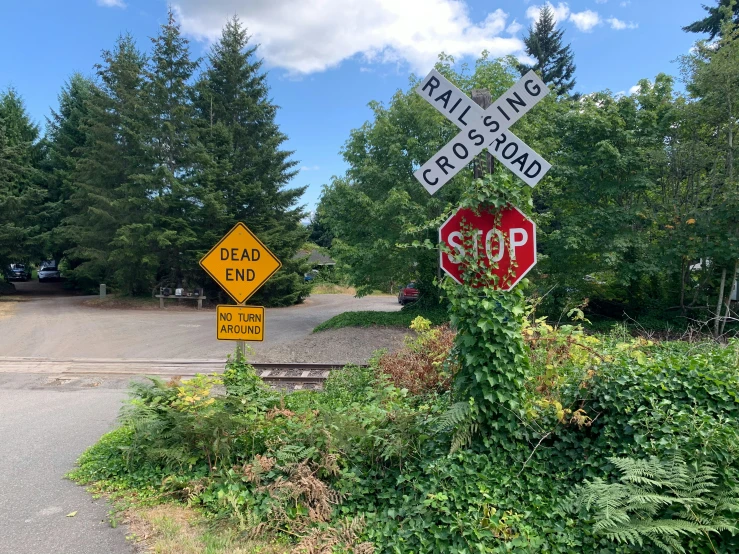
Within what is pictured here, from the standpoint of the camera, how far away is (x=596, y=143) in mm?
14688

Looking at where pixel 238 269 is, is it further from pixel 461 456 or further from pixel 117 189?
pixel 117 189

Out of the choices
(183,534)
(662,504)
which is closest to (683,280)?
(662,504)

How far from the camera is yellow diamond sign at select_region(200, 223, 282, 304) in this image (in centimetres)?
542

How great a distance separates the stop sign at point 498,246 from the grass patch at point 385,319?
475 inches

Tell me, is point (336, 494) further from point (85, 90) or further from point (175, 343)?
point (85, 90)

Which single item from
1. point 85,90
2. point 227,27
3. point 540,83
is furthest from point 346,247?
point 85,90

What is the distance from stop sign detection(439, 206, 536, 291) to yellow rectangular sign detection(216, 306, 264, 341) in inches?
99.7

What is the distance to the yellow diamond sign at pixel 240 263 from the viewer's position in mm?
5418

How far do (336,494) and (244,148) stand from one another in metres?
27.2

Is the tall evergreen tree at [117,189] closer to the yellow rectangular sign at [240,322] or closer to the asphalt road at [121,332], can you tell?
the asphalt road at [121,332]

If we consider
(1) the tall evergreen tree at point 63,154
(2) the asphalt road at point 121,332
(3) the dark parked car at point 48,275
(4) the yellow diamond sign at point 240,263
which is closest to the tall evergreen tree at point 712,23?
(2) the asphalt road at point 121,332

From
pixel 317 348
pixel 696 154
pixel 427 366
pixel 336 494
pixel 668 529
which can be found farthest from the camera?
pixel 696 154

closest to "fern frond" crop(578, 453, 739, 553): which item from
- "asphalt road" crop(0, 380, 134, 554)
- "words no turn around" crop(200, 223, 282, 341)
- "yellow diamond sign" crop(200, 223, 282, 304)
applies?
"asphalt road" crop(0, 380, 134, 554)

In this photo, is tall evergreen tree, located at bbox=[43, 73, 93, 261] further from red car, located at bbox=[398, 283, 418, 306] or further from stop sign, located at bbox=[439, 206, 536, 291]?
stop sign, located at bbox=[439, 206, 536, 291]
